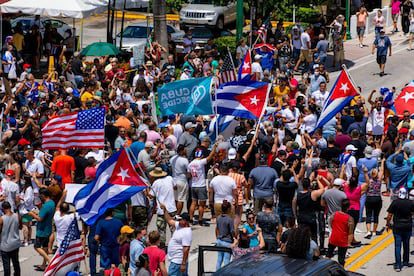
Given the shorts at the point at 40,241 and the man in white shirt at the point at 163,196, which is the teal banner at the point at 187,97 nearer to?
the man in white shirt at the point at 163,196

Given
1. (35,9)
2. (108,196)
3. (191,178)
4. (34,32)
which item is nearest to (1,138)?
(191,178)

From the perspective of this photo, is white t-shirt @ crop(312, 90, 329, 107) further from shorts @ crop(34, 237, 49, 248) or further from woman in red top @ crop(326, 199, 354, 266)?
shorts @ crop(34, 237, 49, 248)

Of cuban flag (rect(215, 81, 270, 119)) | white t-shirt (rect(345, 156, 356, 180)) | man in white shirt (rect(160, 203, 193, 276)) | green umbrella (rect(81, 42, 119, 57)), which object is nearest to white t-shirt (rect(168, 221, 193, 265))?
man in white shirt (rect(160, 203, 193, 276))

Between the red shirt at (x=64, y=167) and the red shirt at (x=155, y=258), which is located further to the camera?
the red shirt at (x=64, y=167)

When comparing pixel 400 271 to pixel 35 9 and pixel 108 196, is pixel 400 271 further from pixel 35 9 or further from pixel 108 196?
pixel 35 9

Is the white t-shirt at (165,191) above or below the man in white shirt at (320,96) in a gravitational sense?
below

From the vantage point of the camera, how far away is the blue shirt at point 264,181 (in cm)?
1964

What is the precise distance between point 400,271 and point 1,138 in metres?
9.57

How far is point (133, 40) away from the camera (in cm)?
3678

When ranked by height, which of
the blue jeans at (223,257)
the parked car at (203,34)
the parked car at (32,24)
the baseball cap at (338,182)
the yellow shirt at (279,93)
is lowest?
the blue jeans at (223,257)

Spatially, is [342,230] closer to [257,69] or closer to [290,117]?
[290,117]

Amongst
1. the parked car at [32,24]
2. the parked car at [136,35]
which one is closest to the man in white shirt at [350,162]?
the parked car at [136,35]

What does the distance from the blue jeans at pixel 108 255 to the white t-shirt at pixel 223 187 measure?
285 centimetres

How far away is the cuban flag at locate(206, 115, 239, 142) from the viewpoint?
23.2 meters
